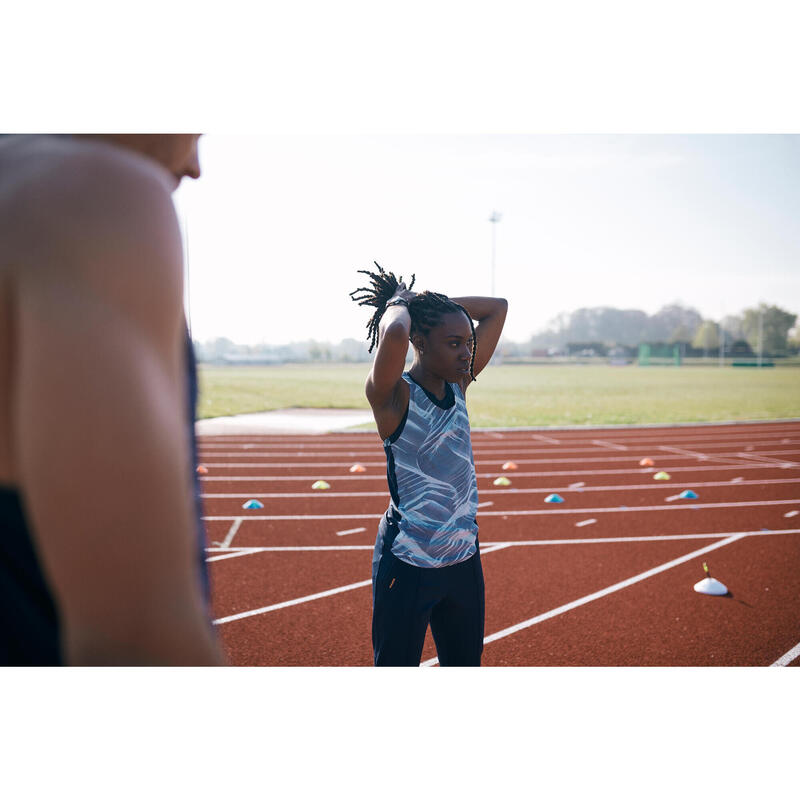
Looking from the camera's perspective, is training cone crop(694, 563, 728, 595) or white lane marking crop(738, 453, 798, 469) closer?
training cone crop(694, 563, 728, 595)

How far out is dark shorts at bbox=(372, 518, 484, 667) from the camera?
7.75ft

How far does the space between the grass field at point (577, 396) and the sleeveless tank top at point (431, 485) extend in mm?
12313

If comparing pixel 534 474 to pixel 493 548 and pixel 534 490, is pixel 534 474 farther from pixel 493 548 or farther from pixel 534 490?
pixel 493 548

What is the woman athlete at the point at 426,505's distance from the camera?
7.80ft

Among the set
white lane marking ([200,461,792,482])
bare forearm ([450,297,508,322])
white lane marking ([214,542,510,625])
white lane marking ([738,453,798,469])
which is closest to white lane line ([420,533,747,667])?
white lane marking ([214,542,510,625])

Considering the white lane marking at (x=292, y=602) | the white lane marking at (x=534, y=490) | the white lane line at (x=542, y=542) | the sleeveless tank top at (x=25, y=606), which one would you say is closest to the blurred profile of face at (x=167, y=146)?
the sleeveless tank top at (x=25, y=606)

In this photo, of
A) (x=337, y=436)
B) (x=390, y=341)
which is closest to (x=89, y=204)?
(x=390, y=341)

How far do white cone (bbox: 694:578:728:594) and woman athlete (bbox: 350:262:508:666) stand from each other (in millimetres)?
2788

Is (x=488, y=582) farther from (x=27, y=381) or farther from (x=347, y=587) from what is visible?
(x=27, y=381)

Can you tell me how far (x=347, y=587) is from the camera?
4.72 meters

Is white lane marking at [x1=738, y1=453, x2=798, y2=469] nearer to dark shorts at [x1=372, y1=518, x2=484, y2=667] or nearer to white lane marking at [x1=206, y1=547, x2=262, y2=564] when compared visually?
white lane marking at [x1=206, y1=547, x2=262, y2=564]

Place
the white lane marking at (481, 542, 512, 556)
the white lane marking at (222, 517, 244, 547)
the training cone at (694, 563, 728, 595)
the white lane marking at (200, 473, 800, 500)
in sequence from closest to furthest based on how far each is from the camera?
the training cone at (694, 563, 728, 595) → the white lane marking at (481, 542, 512, 556) → the white lane marking at (222, 517, 244, 547) → the white lane marking at (200, 473, 800, 500)

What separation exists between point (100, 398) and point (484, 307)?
2865 mm

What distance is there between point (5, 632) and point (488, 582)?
14.8 feet
